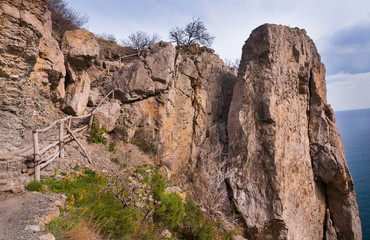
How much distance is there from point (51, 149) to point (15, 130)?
111 centimetres

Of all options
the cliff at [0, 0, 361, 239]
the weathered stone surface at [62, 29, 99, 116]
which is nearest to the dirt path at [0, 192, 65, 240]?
the cliff at [0, 0, 361, 239]

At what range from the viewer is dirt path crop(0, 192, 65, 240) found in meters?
2.83

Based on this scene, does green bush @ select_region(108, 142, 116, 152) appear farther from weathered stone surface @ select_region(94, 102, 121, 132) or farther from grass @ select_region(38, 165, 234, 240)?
grass @ select_region(38, 165, 234, 240)

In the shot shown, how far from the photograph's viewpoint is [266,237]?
29.8 ft

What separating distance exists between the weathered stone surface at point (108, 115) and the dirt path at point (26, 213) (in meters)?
4.34

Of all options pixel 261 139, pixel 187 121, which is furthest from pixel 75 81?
pixel 261 139

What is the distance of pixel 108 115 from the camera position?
8406mm

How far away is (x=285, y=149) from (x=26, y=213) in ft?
34.3

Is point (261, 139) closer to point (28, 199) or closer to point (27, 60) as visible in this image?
point (28, 199)

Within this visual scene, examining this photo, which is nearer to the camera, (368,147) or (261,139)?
(261,139)

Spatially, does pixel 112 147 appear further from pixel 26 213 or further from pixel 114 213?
pixel 26 213

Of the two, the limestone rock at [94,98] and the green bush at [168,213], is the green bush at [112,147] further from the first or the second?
the green bush at [168,213]

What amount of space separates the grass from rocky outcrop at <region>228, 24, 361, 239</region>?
456 centimetres

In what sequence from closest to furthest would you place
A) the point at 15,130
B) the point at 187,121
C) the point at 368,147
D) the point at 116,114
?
the point at 15,130
the point at 116,114
the point at 187,121
the point at 368,147
